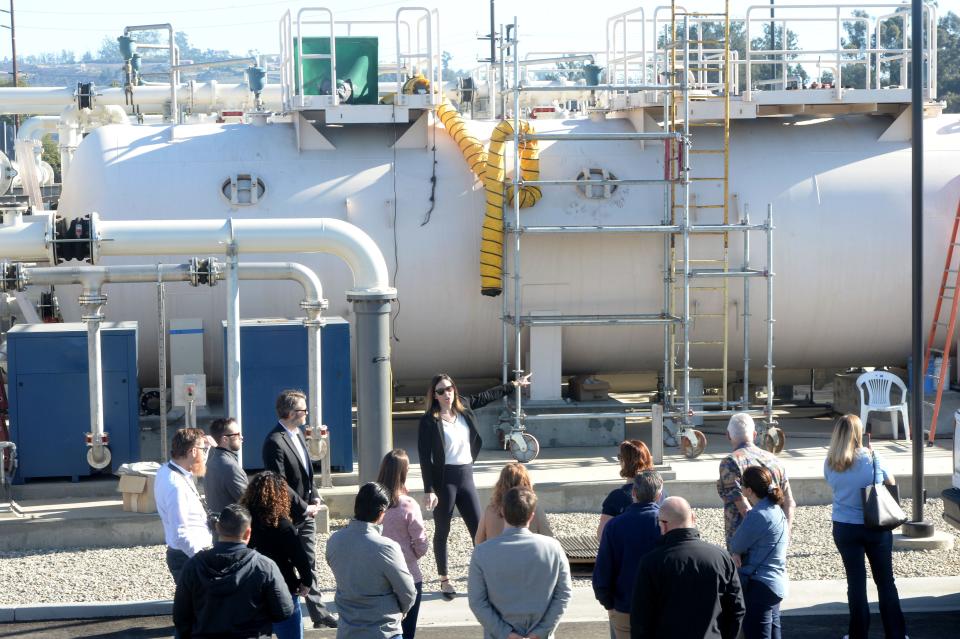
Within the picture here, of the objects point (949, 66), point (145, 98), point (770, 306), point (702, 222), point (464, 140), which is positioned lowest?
point (770, 306)

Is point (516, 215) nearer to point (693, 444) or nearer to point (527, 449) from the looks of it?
point (527, 449)

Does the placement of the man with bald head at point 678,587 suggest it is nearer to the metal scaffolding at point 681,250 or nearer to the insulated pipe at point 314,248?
the insulated pipe at point 314,248

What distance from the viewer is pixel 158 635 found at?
8242 millimetres

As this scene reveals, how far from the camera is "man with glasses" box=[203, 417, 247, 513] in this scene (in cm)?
754

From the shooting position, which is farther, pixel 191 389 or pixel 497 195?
pixel 497 195

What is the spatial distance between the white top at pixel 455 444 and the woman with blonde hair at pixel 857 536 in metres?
2.55

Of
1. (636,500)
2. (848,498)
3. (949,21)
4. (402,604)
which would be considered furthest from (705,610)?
(949,21)

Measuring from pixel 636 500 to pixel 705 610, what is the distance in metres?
0.96

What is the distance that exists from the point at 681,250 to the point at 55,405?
6.36m

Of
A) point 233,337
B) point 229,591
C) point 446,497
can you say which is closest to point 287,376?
point 233,337

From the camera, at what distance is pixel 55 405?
11.2 meters

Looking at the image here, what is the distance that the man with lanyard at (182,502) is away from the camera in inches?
275

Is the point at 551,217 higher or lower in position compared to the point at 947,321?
higher

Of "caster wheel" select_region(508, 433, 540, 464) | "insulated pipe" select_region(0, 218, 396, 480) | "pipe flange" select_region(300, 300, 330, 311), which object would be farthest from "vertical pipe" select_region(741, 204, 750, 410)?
"pipe flange" select_region(300, 300, 330, 311)
